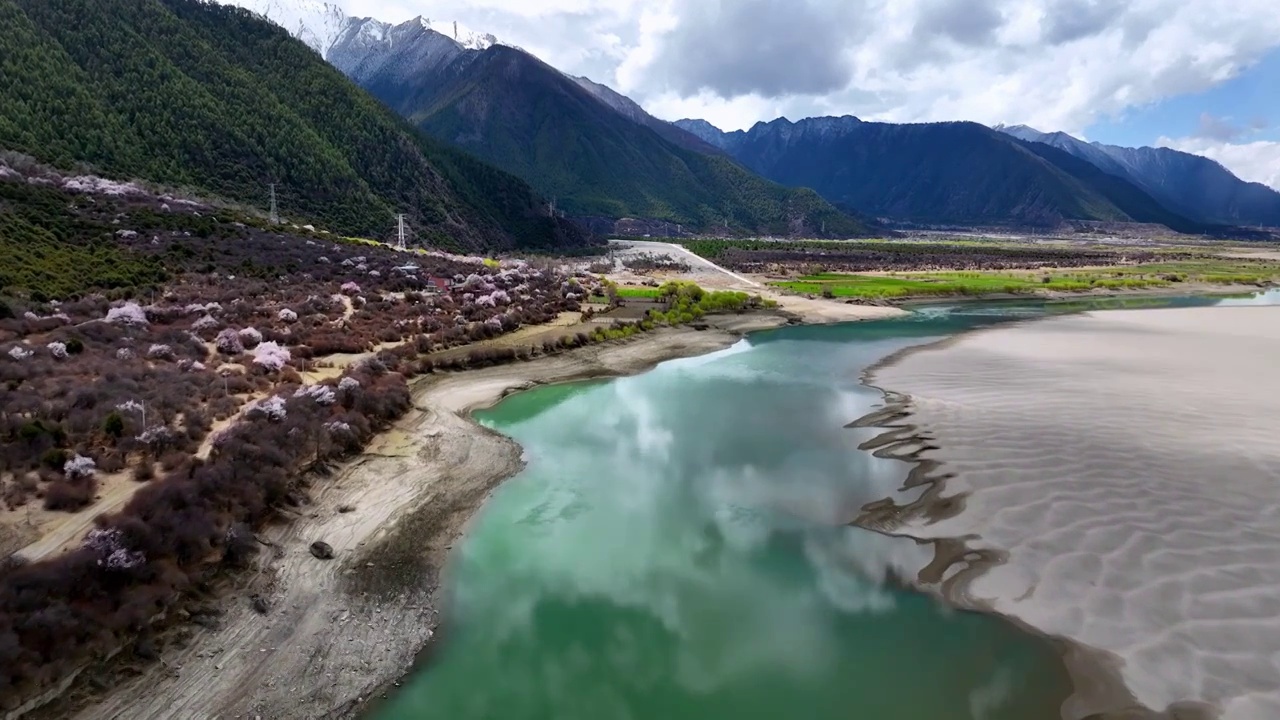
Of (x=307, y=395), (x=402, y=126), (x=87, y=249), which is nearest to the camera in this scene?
(x=307, y=395)

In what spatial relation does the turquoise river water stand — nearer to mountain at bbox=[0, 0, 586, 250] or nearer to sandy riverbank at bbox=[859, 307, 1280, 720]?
sandy riverbank at bbox=[859, 307, 1280, 720]

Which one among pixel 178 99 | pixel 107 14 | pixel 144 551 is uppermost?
pixel 107 14

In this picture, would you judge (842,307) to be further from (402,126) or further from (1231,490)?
(402,126)

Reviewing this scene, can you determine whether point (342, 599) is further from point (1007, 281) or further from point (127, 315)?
point (1007, 281)

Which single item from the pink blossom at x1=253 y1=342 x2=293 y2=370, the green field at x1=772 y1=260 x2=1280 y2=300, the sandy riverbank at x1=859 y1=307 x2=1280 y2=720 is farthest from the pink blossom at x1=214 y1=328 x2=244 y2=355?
the green field at x1=772 y1=260 x2=1280 y2=300

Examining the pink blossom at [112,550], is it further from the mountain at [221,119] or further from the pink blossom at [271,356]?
the mountain at [221,119]


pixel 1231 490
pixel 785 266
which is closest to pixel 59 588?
pixel 1231 490

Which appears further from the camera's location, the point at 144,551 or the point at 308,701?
the point at 144,551

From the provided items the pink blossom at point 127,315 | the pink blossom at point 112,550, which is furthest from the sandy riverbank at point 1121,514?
the pink blossom at point 127,315
